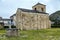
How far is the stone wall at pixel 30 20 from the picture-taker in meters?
46.0

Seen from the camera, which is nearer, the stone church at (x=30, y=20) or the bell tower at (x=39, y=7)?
the stone church at (x=30, y=20)

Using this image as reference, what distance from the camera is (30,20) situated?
1866 inches

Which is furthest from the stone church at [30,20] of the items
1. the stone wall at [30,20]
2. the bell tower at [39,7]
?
the bell tower at [39,7]

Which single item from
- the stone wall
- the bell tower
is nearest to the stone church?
the stone wall

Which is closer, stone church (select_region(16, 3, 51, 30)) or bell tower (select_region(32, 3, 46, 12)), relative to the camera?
stone church (select_region(16, 3, 51, 30))

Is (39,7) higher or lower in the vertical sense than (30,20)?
higher

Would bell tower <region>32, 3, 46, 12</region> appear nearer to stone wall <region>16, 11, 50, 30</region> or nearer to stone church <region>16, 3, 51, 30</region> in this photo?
stone church <region>16, 3, 51, 30</region>

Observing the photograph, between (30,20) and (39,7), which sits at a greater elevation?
(39,7)

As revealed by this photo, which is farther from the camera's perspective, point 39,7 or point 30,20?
point 39,7

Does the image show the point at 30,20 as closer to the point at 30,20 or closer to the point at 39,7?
the point at 30,20

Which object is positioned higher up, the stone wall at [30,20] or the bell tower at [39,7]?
the bell tower at [39,7]

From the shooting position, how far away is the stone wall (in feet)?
151

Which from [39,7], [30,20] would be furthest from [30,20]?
[39,7]

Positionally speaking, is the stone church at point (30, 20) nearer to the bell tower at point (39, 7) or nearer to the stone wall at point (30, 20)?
the stone wall at point (30, 20)
